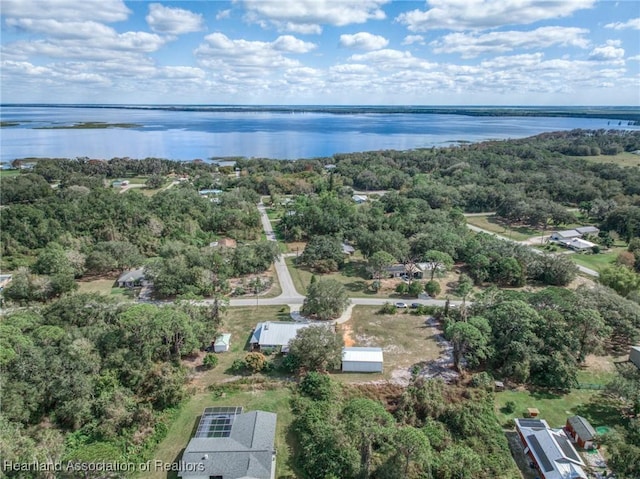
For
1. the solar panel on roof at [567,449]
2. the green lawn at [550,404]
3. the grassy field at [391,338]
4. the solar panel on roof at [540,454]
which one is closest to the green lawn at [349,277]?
the grassy field at [391,338]

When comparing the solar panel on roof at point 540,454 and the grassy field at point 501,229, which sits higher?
the grassy field at point 501,229

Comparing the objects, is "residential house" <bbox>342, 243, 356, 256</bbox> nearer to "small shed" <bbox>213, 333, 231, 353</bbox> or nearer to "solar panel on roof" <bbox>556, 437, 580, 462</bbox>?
"small shed" <bbox>213, 333, 231, 353</bbox>

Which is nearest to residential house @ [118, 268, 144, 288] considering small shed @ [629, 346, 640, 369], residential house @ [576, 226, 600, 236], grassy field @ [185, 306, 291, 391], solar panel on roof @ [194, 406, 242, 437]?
grassy field @ [185, 306, 291, 391]

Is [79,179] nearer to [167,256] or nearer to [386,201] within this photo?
[167,256]

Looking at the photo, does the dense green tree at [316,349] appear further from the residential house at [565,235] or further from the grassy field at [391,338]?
the residential house at [565,235]

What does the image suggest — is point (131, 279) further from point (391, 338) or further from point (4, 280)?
point (391, 338)

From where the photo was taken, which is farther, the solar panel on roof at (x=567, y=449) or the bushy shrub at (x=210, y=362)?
the bushy shrub at (x=210, y=362)

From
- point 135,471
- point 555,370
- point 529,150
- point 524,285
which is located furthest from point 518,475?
point 529,150
